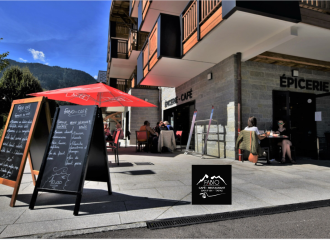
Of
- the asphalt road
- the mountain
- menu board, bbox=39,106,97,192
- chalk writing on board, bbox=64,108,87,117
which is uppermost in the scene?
the mountain

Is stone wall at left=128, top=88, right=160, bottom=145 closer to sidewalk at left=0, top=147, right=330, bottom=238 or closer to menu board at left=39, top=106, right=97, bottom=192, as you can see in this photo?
sidewalk at left=0, top=147, right=330, bottom=238

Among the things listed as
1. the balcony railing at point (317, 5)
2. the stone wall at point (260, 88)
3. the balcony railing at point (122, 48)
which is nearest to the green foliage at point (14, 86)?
the balcony railing at point (122, 48)

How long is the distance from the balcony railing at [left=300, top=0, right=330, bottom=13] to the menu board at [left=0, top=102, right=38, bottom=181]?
6.08m

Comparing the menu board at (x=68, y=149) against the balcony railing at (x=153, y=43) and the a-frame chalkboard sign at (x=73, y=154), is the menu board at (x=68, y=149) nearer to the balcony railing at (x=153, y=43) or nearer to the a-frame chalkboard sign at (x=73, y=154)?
the a-frame chalkboard sign at (x=73, y=154)

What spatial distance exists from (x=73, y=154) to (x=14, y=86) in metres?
26.6

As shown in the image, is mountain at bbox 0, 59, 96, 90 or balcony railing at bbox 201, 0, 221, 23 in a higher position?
mountain at bbox 0, 59, 96, 90

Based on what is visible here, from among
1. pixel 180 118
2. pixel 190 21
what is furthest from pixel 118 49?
pixel 190 21

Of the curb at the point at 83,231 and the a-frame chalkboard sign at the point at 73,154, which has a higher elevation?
the a-frame chalkboard sign at the point at 73,154

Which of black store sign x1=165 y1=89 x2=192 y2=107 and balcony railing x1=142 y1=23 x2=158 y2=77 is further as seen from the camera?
black store sign x1=165 y1=89 x2=192 y2=107

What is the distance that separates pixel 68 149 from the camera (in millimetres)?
2943

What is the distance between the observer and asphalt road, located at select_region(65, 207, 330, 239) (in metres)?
2.09

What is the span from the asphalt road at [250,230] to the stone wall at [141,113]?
12.3 meters
